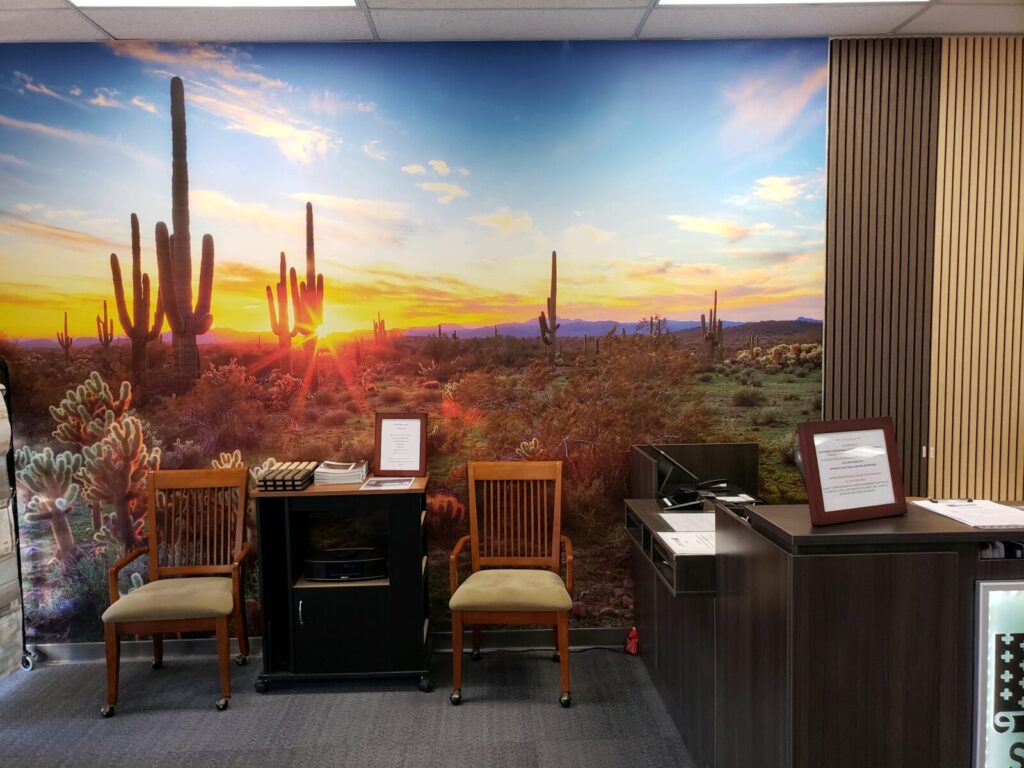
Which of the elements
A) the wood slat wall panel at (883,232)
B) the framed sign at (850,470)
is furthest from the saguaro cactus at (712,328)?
the framed sign at (850,470)

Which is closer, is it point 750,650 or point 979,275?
point 750,650

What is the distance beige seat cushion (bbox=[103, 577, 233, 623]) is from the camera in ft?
10.1

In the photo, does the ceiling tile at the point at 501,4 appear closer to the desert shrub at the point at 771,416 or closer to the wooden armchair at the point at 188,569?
the desert shrub at the point at 771,416

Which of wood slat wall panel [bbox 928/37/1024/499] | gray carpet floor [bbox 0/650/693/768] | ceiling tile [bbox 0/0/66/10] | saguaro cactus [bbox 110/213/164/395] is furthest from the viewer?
saguaro cactus [bbox 110/213/164/395]

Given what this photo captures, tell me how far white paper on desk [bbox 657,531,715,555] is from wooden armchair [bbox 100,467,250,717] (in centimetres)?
202

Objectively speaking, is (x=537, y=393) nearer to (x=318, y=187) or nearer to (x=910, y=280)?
(x=318, y=187)

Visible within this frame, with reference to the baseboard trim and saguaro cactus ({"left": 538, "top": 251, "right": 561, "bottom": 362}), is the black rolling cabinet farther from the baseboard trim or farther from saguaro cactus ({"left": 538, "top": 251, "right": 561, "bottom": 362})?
saguaro cactus ({"left": 538, "top": 251, "right": 561, "bottom": 362})

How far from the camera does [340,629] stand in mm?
3283

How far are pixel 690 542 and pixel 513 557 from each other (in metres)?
1.26

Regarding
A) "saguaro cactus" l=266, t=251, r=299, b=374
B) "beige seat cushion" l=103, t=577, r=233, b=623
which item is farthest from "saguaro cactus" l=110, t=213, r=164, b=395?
"beige seat cushion" l=103, t=577, r=233, b=623

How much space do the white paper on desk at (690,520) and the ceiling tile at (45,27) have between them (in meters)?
3.55

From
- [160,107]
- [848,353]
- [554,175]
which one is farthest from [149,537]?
[848,353]

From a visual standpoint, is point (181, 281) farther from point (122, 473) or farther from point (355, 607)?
point (355, 607)

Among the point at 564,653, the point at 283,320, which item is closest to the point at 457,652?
the point at 564,653
